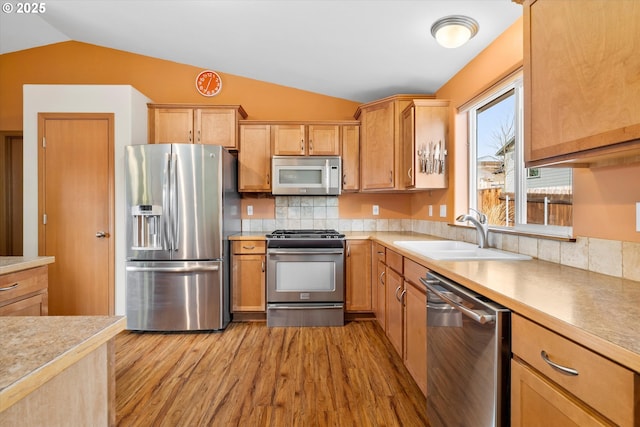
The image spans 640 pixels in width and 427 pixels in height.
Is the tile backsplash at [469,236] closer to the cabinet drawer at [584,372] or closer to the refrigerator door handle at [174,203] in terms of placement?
the cabinet drawer at [584,372]

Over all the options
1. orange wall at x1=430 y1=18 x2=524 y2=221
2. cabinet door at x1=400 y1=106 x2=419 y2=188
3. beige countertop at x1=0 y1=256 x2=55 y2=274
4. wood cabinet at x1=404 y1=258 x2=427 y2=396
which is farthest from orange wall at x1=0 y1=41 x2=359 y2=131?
beige countertop at x1=0 y1=256 x2=55 y2=274

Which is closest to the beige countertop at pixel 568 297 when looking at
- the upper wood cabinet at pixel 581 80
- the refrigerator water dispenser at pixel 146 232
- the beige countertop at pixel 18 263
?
the upper wood cabinet at pixel 581 80

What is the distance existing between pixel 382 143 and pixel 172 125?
2283 mm

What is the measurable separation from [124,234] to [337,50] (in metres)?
2.68

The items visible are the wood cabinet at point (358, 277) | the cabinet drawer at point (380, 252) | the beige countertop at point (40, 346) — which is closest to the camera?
the beige countertop at point (40, 346)

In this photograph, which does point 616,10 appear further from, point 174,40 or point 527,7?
point 174,40

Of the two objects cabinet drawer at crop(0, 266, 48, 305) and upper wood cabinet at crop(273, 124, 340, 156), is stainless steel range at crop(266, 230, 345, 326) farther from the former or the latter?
cabinet drawer at crop(0, 266, 48, 305)

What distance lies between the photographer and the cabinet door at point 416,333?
1.75 metres

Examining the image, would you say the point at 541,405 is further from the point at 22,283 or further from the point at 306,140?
the point at 306,140

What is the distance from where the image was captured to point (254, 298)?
3074 millimetres

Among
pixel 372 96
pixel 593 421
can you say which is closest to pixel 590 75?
pixel 593 421

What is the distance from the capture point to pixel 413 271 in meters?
1.90

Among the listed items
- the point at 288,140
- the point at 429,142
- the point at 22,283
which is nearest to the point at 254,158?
the point at 288,140

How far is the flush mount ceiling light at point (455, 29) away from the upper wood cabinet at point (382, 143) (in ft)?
3.24
